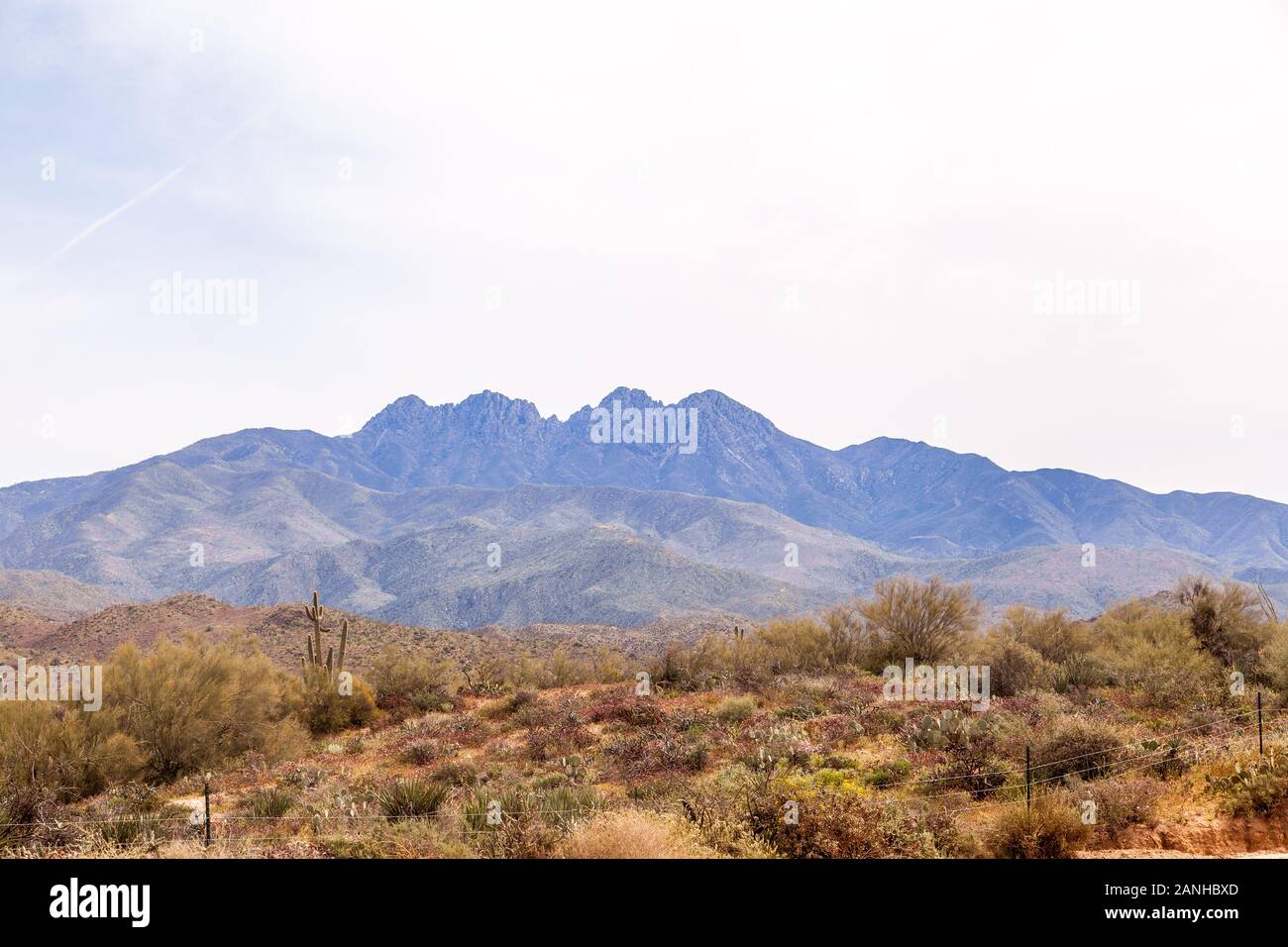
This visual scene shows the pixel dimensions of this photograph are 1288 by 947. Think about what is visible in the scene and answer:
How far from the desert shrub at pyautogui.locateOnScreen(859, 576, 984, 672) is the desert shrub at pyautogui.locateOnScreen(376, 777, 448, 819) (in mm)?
16604

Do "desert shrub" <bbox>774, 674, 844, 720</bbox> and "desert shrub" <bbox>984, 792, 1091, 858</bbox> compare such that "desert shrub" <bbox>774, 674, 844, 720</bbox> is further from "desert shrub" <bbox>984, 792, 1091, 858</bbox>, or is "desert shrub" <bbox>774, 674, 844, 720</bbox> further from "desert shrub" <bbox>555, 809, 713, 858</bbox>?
"desert shrub" <bbox>555, 809, 713, 858</bbox>

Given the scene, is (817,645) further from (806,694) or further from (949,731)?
(949,731)

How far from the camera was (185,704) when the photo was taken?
15734 mm

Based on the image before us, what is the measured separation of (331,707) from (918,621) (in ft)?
57.0

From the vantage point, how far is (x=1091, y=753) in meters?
10.8

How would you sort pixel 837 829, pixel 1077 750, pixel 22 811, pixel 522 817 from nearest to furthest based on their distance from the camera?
pixel 837 829, pixel 522 817, pixel 22 811, pixel 1077 750

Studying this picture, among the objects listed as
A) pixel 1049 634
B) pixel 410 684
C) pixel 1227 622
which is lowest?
pixel 410 684

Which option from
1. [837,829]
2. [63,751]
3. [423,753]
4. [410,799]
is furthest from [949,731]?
[63,751]

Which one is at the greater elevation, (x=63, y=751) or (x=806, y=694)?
(x=63, y=751)

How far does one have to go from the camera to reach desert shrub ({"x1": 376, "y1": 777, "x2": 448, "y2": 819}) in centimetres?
1045

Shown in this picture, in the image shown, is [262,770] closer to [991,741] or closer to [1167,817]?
[991,741]

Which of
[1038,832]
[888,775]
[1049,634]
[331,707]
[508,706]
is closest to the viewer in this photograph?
[1038,832]

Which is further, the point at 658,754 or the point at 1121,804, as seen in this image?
the point at 658,754

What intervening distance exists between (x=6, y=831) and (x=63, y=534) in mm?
235487
